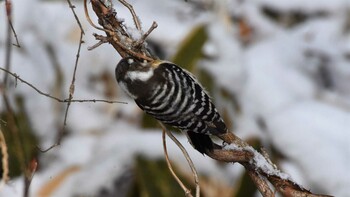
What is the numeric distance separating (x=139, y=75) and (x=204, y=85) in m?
1.30

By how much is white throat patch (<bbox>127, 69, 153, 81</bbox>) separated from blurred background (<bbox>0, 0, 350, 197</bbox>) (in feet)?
2.94

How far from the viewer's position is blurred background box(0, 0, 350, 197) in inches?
69.6

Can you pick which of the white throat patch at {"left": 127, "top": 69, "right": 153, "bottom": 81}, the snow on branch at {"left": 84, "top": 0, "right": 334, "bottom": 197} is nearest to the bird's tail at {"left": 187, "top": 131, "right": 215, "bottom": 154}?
the snow on branch at {"left": 84, "top": 0, "right": 334, "bottom": 197}

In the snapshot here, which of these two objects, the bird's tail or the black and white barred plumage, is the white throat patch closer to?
the black and white barred plumage

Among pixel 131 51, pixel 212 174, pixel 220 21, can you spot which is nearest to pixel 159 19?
pixel 220 21

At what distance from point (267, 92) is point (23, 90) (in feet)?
2.54

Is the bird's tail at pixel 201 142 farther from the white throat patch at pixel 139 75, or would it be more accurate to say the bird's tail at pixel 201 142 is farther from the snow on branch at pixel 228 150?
the white throat patch at pixel 139 75

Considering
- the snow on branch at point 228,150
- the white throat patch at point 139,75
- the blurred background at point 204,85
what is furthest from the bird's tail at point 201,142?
the blurred background at point 204,85

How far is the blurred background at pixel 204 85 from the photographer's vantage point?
1.77m

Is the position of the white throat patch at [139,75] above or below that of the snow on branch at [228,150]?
below

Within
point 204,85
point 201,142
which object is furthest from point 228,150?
point 204,85

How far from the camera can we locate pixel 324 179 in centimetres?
183

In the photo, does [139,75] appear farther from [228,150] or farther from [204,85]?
[204,85]

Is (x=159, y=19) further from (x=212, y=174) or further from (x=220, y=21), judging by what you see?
(x=212, y=174)
